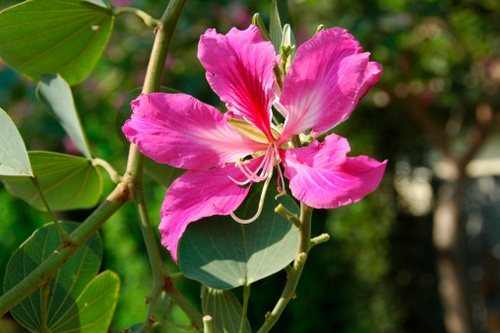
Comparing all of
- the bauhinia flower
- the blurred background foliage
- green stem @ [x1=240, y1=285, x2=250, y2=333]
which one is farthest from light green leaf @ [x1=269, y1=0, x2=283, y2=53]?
the blurred background foliage

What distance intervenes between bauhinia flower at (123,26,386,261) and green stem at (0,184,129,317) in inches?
2.4

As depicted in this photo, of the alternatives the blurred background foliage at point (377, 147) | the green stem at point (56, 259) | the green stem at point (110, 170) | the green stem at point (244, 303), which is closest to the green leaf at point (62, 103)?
the green stem at point (110, 170)

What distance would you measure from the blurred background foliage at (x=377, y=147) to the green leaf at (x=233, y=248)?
1072 millimetres

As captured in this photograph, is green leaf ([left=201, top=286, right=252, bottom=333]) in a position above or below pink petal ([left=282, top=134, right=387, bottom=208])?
below

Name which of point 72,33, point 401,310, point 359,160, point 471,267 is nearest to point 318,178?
point 359,160

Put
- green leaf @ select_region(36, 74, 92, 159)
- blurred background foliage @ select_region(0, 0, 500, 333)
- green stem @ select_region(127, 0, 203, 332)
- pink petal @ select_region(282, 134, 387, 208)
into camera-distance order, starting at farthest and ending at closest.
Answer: blurred background foliage @ select_region(0, 0, 500, 333) → green leaf @ select_region(36, 74, 92, 159) → green stem @ select_region(127, 0, 203, 332) → pink petal @ select_region(282, 134, 387, 208)

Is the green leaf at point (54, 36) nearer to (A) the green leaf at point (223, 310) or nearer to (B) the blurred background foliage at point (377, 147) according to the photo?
(A) the green leaf at point (223, 310)

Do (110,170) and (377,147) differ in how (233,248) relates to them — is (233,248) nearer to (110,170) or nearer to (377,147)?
(110,170)

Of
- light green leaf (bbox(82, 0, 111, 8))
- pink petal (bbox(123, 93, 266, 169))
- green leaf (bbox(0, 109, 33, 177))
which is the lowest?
pink petal (bbox(123, 93, 266, 169))

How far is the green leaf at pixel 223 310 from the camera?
0.52 m

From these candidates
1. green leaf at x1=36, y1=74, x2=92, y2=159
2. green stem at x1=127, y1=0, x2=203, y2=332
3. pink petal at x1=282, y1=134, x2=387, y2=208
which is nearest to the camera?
pink petal at x1=282, y1=134, x2=387, y2=208

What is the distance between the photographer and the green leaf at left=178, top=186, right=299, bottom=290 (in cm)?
47

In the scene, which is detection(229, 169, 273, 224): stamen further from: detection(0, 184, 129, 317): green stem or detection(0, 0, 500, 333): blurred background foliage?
detection(0, 0, 500, 333): blurred background foliage

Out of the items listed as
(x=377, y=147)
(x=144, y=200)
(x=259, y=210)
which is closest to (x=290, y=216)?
(x=259, y=210)
